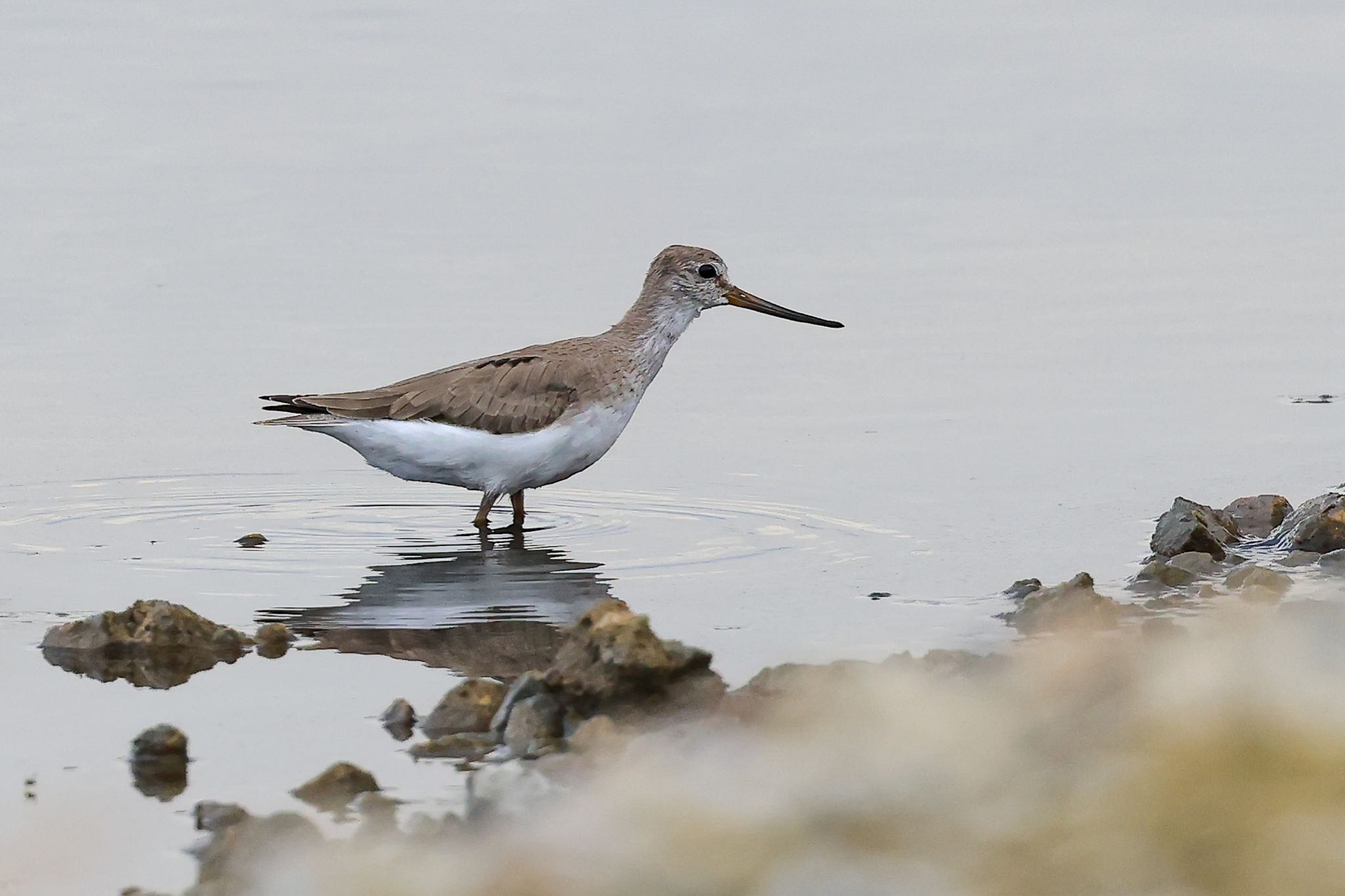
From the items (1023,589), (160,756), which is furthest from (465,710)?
(1023,589)

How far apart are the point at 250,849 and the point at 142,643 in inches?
79.7

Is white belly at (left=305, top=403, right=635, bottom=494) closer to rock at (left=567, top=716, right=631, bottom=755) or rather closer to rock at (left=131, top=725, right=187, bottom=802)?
rock at (left=131, top=725, right=187, bottom=802)

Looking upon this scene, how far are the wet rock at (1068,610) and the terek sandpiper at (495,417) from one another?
2.81 metres

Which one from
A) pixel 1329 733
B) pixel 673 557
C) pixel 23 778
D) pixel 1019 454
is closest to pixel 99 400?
pixel 673 557

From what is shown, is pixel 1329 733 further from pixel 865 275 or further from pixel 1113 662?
pixel 865 275

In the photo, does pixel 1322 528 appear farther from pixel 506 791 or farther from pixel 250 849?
pixel 250 849

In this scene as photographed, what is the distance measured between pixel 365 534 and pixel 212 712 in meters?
2.71

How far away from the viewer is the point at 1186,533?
26.2 ft

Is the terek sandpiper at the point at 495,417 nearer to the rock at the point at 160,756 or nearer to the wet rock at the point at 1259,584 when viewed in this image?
the wet rock at the point at 1259,584

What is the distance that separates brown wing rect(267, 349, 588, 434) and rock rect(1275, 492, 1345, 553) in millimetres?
3156

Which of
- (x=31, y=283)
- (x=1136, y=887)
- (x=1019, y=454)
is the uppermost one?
(x=31, y=283)

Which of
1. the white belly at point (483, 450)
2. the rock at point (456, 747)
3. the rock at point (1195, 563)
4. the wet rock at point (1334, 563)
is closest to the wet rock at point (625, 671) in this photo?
the rock at point (456, 747)

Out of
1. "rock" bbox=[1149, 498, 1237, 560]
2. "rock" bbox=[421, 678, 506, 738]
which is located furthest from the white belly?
"rock" bbox=[421, 678, 506, 738]

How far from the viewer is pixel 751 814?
5.05 metres
